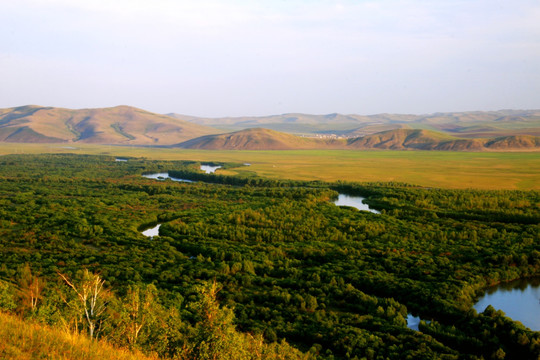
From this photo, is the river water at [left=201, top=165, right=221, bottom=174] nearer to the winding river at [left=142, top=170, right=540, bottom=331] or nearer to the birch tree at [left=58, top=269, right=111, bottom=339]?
the winding river at [left=142, top=170, right=540, bottom=331]

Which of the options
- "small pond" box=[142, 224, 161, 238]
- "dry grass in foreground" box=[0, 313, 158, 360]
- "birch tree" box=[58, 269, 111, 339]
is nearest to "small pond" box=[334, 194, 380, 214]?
"small pond" box=[142, 224, 161, 238]

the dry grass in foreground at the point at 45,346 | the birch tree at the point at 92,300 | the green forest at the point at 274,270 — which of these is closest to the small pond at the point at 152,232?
the green forest at the point at 274,270

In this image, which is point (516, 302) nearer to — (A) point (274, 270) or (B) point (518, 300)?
(B) point (518, 300)

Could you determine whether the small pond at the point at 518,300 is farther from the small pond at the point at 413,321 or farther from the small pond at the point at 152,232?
the small pond at the point at 152,232

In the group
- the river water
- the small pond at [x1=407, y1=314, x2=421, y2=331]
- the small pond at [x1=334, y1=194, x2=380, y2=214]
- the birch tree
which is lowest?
the small pond at [x1=407, y1=314, x2=421, y2=331]

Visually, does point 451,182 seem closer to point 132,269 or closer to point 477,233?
point 477,233

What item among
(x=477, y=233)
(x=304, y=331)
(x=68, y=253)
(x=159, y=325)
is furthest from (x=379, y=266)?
(x=68, y=253)

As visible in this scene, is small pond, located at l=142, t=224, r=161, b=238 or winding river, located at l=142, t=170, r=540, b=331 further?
small pond, located at l=142, t=224, r=161, b=238
